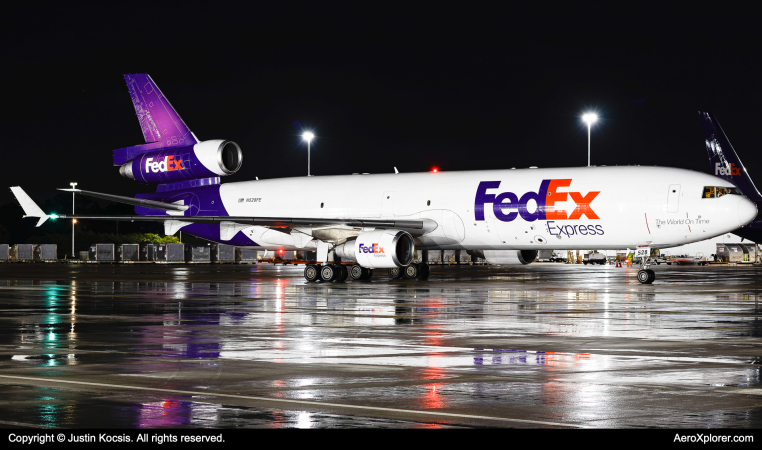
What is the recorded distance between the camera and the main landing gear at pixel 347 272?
1436 inches

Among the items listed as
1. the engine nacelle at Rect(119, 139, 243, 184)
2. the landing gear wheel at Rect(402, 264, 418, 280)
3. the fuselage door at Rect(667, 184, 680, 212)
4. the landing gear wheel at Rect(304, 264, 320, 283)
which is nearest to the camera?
the fuselage door at Rect(667, 184, 680, 212)

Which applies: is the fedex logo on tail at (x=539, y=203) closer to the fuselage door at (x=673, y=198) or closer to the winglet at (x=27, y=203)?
the fuselage door at (x=673, y=198)

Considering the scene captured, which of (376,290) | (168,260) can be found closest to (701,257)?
(168,260)

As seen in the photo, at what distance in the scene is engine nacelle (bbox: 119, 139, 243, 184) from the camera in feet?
137

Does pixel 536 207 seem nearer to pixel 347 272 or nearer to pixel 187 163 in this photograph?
pixel 347 272

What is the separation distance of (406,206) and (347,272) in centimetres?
359

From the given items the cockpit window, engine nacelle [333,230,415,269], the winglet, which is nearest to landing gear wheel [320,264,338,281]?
engine nacelle [333,230,415,269]

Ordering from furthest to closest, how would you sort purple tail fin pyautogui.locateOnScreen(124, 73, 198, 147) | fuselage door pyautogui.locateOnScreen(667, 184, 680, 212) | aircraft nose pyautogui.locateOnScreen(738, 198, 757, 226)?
purple tail fin pyautogui.locateOnScreen(124, 73, 198, 147) < fuselage door pyautogui.locateOnScreen(667, 184, 680, 212) < aircraft nose pyautogui.locateOnScreen(738, 198, 757, 226)

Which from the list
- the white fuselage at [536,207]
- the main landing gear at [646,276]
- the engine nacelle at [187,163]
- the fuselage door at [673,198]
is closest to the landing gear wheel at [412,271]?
the white fuselage at [536,207]

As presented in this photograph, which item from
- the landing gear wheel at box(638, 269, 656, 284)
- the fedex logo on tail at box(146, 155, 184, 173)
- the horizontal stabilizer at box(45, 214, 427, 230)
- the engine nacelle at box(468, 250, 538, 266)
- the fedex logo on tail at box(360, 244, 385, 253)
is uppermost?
the fedex logo on tail at box(146, 155, 184, 173)

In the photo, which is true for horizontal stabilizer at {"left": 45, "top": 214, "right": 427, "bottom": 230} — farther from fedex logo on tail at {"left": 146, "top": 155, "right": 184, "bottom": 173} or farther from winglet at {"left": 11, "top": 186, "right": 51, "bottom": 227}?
fedex logo on tail at {"left": 146, "top": 155, "right": 184, "bottom": 173}

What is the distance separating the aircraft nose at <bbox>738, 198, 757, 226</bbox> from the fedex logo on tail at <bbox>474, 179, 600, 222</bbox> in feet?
15.7

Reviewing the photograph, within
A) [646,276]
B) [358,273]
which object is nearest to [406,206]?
[358,273]
